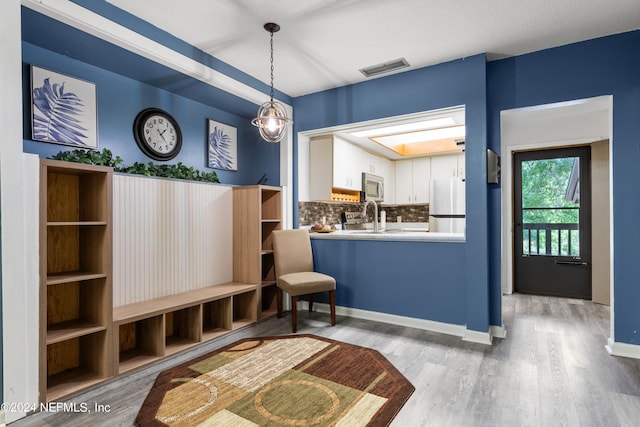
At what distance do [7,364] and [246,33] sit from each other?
8.90 feet

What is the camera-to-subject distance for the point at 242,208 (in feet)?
12.4

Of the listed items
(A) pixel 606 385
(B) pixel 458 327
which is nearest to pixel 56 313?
(B) pixel 458 327

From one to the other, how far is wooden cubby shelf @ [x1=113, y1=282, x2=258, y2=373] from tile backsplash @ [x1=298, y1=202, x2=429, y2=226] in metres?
1.31

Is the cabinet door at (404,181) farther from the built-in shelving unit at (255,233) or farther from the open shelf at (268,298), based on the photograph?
the open shelf at (268,298)

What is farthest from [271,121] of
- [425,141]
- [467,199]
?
[425,141]

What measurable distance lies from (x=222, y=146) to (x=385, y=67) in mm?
2008

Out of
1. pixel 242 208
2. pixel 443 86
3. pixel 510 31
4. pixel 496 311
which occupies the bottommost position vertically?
pixel 496 311

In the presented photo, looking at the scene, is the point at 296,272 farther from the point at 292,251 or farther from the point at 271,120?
the point at 271,120

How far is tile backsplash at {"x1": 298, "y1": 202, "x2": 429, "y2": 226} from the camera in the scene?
14.8 ft

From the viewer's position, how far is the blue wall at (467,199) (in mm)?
3115

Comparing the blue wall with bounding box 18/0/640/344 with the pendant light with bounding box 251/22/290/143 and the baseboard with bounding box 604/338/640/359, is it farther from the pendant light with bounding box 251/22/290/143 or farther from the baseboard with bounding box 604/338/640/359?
the pendant light with bounding box 251/22/290/143

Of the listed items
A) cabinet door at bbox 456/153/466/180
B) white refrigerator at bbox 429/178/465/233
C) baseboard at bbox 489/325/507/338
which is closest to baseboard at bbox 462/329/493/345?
baseboard at bbox 489/325/507/338

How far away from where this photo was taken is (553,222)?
488 cm

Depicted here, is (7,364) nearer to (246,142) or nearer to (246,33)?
(246,33)
